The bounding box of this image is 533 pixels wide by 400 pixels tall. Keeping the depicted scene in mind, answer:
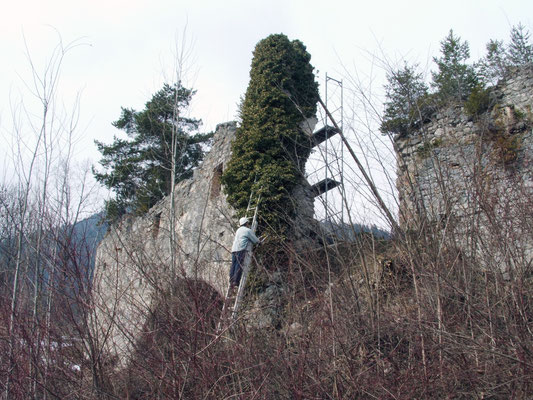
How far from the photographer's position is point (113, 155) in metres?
15.4

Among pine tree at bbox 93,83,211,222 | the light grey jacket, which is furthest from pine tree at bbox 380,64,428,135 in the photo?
pine tree at bbox 93,83,211,222

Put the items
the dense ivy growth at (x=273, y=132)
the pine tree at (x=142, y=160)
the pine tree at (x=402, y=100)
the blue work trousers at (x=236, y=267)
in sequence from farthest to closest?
the pine tree at (x=142, y=160) → the dense ivy growth at (x=273, y=132) → the blue work trousers at (x=236, y=267) → the pine tree at (x=402, y=100)

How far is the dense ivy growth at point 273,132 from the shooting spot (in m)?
7.63

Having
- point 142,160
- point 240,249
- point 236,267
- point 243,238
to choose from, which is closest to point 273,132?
point 243,238

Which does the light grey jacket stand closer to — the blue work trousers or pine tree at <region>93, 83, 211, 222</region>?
the blue work trousers

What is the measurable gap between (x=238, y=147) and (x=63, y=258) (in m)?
4.79

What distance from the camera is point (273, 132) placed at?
26.7 ft

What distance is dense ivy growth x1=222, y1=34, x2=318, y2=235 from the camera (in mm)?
7629

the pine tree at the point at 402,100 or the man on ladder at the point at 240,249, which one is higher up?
the pine tree at the point at 402,100

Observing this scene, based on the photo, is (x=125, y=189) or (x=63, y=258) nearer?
(x=63, y=258)

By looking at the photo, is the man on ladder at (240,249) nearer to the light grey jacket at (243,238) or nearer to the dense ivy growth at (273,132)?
the light grey jacket at (243,238)

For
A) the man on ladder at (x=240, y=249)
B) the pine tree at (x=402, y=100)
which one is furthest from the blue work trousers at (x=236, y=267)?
the pine tree at (x=402, y=100)

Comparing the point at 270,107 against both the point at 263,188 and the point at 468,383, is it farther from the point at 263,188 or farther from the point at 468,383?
the point at 468,383

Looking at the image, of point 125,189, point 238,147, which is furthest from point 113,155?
point 238,147
